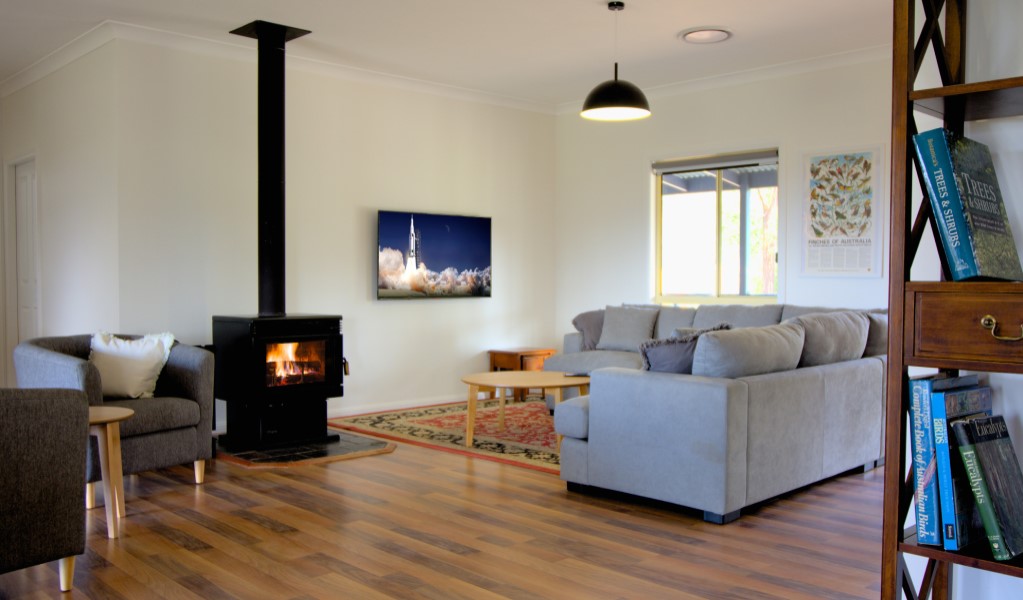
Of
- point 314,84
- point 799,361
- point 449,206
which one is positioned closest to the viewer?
point 799,361

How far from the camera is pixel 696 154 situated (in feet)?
24.8

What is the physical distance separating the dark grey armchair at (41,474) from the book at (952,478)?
2592 millimetres

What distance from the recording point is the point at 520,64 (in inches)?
271

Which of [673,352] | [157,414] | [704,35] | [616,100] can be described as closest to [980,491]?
[673,352]

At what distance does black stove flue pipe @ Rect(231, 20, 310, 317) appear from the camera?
5812 millimetres

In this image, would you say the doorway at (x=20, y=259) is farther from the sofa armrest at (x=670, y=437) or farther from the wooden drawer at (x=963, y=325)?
the wooden drawer at (x=963, y=325)

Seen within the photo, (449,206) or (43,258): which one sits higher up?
(449,206)

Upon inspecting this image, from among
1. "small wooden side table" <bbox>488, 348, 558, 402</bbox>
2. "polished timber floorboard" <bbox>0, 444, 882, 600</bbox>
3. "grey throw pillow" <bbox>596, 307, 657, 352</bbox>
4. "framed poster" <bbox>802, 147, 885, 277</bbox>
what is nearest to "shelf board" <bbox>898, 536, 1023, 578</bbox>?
"polished timber floorboard" <bbox>0, 444, 882, 600</bbox>

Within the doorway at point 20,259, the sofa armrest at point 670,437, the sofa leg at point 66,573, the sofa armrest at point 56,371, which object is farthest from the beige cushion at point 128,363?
the doorway at point 20,259

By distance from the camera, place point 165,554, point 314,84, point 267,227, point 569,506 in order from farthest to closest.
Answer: point 314,84 → point 267,227 → point 569,506 → point 165,554

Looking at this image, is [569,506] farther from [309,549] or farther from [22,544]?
[22,544]

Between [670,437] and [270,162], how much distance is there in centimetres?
328

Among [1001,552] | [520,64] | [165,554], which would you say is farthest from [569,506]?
[520,64]

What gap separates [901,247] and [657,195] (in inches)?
244
